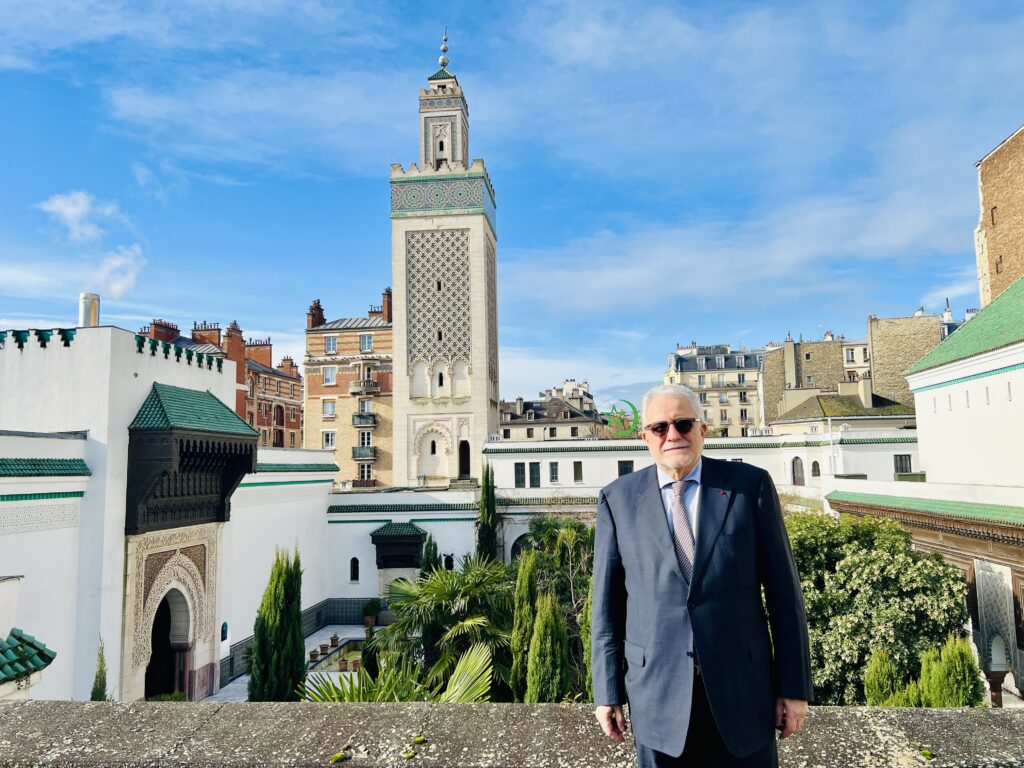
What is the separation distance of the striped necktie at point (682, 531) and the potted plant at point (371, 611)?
22.1 meters

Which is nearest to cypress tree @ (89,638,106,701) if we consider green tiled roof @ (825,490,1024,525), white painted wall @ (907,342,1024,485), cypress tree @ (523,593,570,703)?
cypress tree @ (523,593,570,703)

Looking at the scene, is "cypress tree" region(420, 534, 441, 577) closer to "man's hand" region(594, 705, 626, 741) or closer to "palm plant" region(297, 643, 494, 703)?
"palm plant" region(297, 643, 494, 703)

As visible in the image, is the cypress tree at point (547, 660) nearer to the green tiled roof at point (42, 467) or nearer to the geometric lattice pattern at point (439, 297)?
the green tiled roof at point (42, 467)

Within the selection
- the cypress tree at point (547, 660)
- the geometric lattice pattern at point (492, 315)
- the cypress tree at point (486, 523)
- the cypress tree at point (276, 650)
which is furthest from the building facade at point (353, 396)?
the cypress tree at point (547, 660)

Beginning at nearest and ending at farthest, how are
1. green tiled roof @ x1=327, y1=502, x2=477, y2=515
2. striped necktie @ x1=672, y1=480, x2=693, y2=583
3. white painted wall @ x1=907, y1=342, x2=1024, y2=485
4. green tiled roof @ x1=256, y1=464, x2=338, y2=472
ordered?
striped necktie @ x1=672, y1=480, x2=693, y2=583
white painted wall @ x1=907, y1=342, x2=1024, y2=485
green tiled roof @ x1=256, y1=464, x2=338, y2=472
green tiled roof @ x1=327, y1=502, x2=477, y2=515

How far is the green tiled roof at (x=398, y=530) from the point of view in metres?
23.9

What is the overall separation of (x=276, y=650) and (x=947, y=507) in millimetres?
13266

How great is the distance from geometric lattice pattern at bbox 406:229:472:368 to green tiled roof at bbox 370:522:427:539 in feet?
32.4

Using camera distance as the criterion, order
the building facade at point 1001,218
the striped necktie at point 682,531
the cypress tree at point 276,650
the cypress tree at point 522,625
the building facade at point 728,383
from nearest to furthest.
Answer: the striped necktie at point 682,531
the cypress tree at point 522,625
the cypress tree at point 276,650
the building facade at point 1001,218
the building facade at point 728,383

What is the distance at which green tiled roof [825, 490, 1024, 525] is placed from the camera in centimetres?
1202

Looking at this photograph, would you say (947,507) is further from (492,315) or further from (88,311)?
(492,315)

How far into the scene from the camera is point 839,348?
45.0 m

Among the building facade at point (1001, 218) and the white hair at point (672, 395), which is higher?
the building facade at point (1001, 218)

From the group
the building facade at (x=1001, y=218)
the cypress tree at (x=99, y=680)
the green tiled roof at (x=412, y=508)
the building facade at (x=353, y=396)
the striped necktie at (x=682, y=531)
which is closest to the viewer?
the striped necktie at (x=682, y=531)
